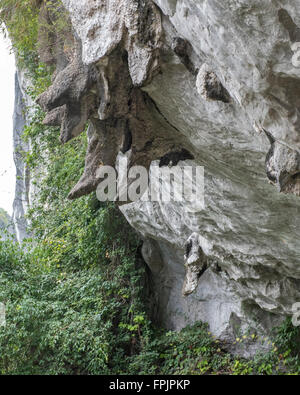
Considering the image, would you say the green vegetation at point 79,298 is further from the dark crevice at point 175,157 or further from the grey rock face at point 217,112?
the dark crevice at point 175,157

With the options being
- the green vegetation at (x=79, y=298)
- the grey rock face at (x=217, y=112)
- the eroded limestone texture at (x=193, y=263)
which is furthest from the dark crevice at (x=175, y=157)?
the green vegetation at (x=79, y=298)

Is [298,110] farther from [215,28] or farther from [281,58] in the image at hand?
[215,28]

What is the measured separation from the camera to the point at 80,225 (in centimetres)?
850

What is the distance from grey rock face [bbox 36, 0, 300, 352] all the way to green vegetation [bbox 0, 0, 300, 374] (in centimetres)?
161

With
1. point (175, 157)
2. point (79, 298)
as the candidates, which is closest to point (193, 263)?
point (175, 157)

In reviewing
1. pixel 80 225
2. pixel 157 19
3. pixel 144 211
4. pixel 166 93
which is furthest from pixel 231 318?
pixel 157 19

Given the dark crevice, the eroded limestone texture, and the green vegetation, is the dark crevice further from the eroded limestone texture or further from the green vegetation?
the green vegetation

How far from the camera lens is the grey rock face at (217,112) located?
234 centimetres

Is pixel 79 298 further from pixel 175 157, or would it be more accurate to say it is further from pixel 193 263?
pixel 175 157

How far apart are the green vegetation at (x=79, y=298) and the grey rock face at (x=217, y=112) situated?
1.61 meters

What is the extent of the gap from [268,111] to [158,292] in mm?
6549

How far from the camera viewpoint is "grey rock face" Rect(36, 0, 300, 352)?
234cm

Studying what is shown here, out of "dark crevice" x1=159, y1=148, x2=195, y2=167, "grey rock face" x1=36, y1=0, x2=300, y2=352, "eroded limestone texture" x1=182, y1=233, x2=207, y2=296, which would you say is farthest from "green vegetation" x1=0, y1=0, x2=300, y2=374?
"dark crevice" x1=159, y1=148, x2=195, y2=167
